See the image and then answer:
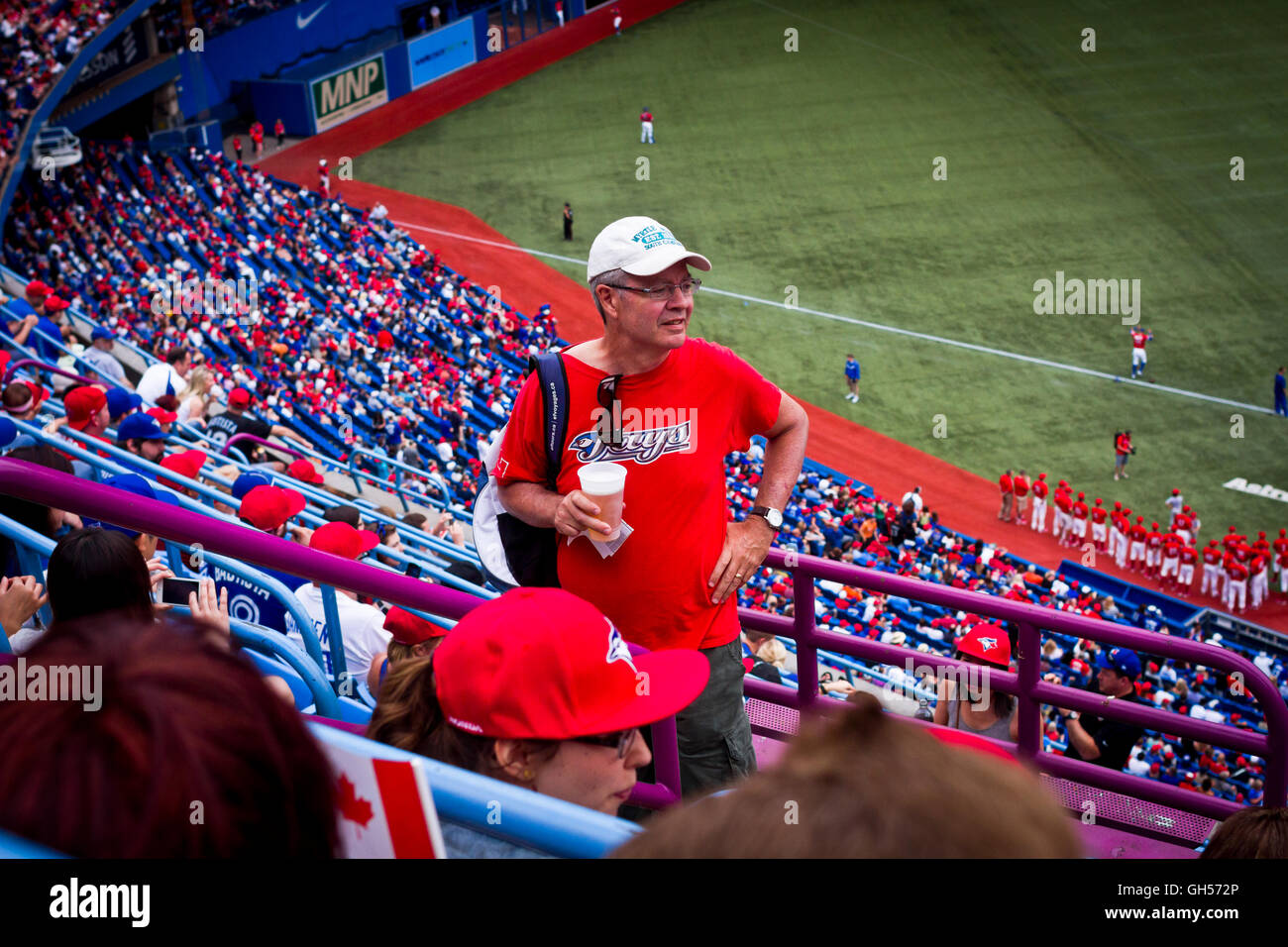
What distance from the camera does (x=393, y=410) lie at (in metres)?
20.1

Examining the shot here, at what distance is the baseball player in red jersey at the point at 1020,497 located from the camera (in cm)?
2283

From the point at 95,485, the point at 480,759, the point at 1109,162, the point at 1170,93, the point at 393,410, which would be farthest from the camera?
the point at 1170,93

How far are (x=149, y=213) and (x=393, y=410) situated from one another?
9033mm

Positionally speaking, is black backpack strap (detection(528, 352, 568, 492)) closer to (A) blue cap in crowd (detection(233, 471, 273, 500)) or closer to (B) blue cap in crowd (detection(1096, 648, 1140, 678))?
(B) blue cap in crowd (detection(1096, 648, 1140, 678))

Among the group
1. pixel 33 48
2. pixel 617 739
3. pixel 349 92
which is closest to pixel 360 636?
pixel 617 739

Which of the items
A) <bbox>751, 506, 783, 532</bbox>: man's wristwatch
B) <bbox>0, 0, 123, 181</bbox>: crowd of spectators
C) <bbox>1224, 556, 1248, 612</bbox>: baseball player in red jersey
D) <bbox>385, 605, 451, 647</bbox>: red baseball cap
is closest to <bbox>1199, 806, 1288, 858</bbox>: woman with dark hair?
<bbox>751, 506, 783, 532</bbox>: man's wristwatch

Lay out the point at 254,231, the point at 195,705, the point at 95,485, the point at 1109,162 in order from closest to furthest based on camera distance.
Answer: the point at 195,705 < the point at 95,485 < the point at 254,231 < the point at 1109,162

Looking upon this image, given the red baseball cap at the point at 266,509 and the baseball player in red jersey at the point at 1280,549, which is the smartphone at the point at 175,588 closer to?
the red baseball cap at the point at 266,509

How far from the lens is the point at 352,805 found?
1478 millimetres

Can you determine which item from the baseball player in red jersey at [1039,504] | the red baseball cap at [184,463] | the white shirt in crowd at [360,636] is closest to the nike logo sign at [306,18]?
the baseball player in red jersey at [1039,504]

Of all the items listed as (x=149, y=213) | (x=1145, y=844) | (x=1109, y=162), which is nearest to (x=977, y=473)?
(x=1109, y=162)

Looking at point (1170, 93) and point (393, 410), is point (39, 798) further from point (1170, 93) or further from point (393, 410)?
point (1170, 93)

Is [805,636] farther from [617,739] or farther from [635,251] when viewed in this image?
[617,739]
